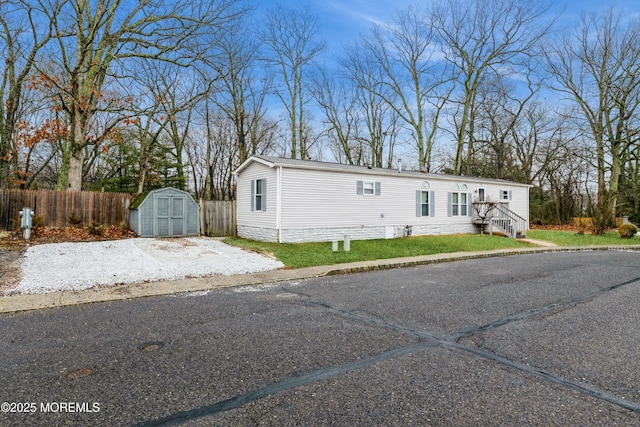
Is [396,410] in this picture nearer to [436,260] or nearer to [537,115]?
[436,260]


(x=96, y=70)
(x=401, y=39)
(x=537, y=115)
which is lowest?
(x=96, y=70)

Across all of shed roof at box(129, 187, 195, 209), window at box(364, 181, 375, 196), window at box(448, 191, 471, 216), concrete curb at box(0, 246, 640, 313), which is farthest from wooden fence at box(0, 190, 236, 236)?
window at box(448, 191, 471, 216)

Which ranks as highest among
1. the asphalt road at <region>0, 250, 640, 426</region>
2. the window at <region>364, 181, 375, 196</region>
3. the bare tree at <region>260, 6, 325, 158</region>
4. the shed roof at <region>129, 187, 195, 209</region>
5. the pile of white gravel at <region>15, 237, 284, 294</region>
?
the bare tree at <region>260, 6, 325, 158</region>

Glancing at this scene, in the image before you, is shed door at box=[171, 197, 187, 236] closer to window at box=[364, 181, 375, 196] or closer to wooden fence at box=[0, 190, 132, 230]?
wooden fence at box=[0, 190, 132, 230]

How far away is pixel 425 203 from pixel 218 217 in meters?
10.3

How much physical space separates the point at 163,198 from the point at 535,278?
517 inches

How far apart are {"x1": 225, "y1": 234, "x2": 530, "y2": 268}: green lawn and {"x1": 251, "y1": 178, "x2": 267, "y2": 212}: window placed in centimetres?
188

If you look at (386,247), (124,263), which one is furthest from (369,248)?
(124,263)

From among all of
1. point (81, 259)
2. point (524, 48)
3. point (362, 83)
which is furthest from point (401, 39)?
point (81, 259)

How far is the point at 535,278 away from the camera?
8297mm

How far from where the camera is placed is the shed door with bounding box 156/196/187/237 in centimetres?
1472

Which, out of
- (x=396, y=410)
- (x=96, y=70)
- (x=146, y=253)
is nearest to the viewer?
(x=396, y=410)

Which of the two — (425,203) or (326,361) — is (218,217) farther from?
(326,361)

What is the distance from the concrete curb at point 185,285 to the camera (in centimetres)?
577
